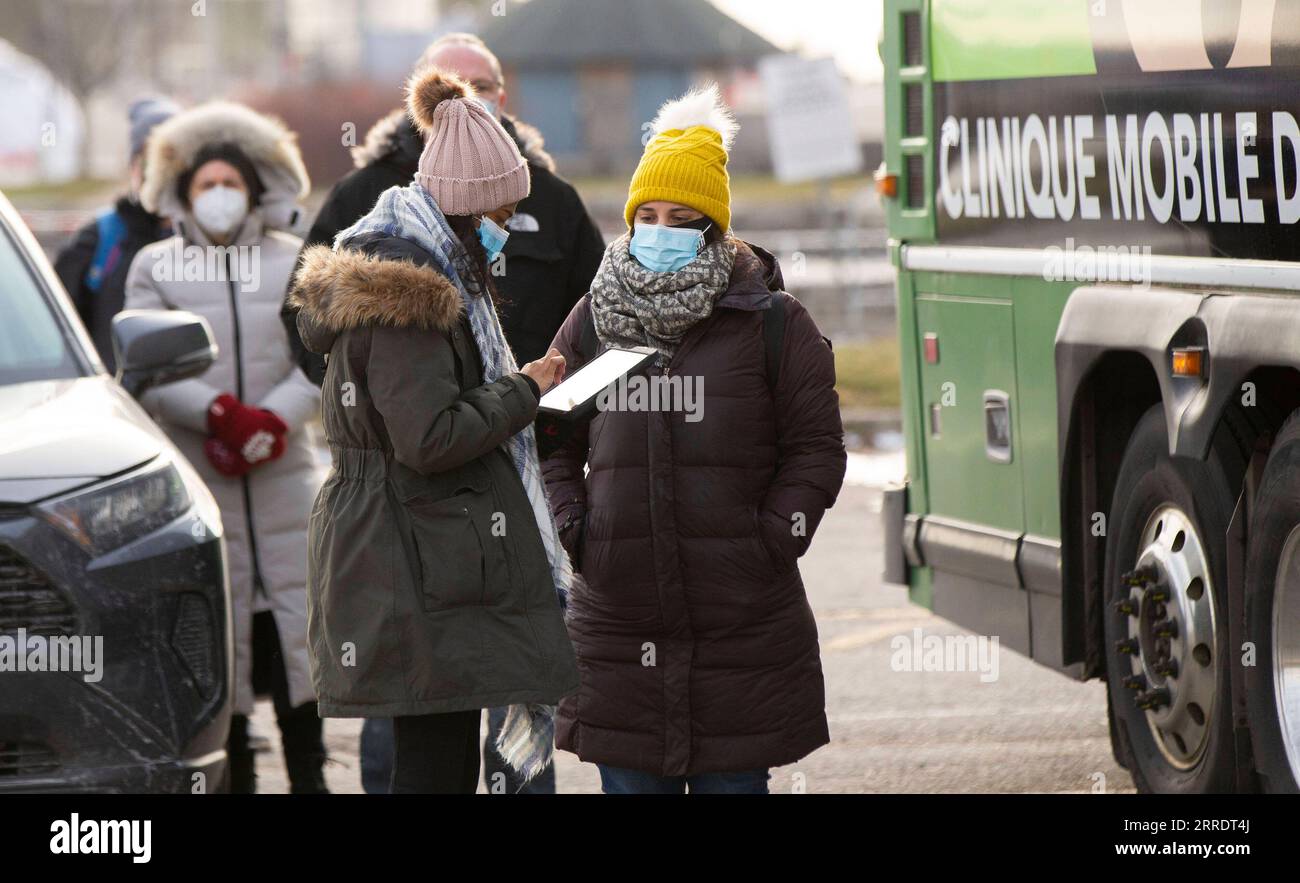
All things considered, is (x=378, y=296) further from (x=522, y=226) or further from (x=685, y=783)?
(x=522, y=226)

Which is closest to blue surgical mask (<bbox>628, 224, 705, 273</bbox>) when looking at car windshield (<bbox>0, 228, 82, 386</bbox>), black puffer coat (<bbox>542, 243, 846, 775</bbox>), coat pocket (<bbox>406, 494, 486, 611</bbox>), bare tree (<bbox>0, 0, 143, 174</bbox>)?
black puffer coat (<bbox>542, 243, 846, 775</bbox>)

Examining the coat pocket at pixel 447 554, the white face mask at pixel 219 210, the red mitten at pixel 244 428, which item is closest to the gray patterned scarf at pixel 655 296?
the coat pocket at pixel 447 554

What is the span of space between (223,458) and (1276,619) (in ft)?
10.2

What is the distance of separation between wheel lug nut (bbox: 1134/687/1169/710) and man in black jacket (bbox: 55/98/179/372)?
11.4ft

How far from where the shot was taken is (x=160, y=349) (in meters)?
5.90

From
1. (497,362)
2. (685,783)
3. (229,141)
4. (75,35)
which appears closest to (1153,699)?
(685,783)

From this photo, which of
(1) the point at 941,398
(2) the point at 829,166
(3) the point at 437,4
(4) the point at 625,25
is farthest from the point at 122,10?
(1) the point at 941,398

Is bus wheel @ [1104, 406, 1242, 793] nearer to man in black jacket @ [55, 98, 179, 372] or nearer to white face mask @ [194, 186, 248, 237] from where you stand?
white face mask @ [194, 186, 248, 237]

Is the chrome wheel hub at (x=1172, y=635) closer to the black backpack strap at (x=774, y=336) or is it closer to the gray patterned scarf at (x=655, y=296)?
the black backpack strap at (x=774, y=336)

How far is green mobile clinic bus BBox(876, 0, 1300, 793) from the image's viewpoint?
523 centimetres

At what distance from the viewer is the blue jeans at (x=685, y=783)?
4836 millimetres
